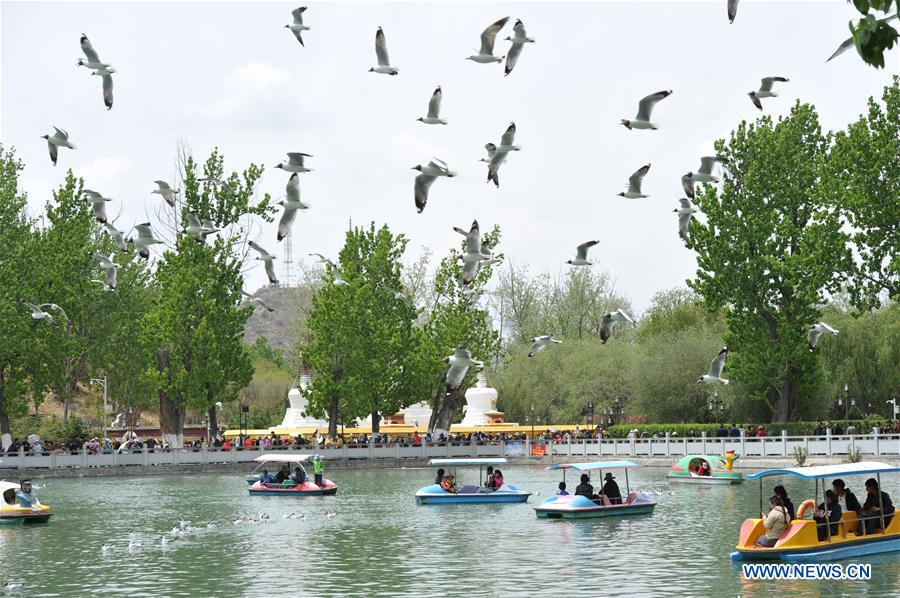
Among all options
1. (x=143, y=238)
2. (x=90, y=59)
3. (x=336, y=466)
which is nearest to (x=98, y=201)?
(x=143, y=238)

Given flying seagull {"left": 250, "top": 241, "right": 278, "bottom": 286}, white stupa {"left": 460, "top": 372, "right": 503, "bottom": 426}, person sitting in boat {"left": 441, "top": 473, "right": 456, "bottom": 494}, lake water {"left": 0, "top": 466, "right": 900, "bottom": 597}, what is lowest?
lake water {"left": 0, "top": 466, "right": 900, "bottom": 597}

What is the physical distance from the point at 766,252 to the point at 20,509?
36.3 m

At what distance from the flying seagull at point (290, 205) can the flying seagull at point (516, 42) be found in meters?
6.45

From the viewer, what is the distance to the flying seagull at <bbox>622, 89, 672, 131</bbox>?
26.3 metres

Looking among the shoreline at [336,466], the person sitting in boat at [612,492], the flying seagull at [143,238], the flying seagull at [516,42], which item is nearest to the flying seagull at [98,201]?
the flying seagull at [143,238]

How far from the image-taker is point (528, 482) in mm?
50625

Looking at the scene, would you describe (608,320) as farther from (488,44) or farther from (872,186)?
(872,186)

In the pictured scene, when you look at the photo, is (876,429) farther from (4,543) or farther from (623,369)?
(4,543)

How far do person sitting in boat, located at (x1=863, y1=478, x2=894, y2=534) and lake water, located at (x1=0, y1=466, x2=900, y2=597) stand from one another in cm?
70

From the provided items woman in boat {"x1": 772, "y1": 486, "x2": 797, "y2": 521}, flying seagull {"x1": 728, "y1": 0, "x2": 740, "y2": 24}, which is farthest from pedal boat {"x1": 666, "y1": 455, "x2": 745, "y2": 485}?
flying seagull {"x1": 728, "y1": 0, "x2": 740, "y2": 24}

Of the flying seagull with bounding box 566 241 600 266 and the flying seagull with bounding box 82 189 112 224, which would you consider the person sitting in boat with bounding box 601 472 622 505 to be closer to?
the flying seagull with bounding box 566 241 600 266

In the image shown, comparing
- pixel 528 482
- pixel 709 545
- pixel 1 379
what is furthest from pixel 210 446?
pixel 709 545

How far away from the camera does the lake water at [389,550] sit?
23.4 meters

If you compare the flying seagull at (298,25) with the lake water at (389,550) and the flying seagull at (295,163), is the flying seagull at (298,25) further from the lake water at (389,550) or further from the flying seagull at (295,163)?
the lake water at (389,550)
